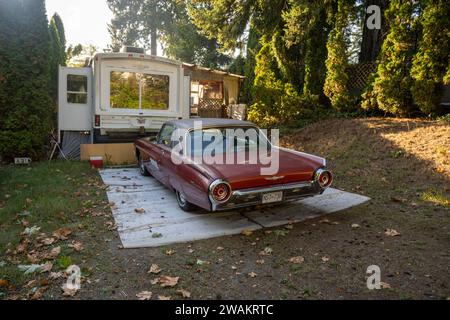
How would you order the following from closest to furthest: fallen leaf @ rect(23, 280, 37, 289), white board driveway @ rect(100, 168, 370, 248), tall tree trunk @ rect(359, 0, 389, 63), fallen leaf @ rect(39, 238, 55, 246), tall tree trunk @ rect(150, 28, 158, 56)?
fallen leaf @ rect(23, 280, 37, 289)
fallen leaf @ rect(39, 238, 55, 246)
white board driveway @ rect(100, 168, 370, 248)
tall tree trunk @ rect(359, 0, 389, 63)
tall tree trunk @ rect(150, 28, 158, 56)

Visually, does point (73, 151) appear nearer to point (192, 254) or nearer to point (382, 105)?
point (192, 254)

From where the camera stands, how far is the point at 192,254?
13.2ft

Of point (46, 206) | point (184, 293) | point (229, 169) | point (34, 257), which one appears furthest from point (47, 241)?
point (229, 169)

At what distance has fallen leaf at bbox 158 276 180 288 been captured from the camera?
10.8 ft

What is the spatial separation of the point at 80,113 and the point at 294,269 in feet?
26.6

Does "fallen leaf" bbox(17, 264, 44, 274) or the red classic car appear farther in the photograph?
the red classic car

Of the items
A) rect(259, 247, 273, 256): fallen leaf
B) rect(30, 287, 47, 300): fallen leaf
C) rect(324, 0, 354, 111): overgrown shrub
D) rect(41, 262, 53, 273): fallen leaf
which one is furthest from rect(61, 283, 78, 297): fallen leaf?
rect(324, 0, 354, 111): overgrown shrub

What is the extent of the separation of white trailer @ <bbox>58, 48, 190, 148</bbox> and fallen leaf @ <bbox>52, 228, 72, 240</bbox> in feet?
16.1

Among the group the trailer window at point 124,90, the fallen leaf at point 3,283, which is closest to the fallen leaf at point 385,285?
the fallen leaf at point 3,283

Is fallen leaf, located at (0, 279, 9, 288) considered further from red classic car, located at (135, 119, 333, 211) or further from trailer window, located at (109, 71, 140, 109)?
trailer window, located at (109, 71, 140, 109)

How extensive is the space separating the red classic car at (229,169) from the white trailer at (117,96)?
10.9 feet

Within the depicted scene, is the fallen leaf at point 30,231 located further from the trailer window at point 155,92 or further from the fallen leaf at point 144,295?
the trailer window at point 155,92

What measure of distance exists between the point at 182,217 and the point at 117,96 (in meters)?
5.30

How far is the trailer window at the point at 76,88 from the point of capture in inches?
373
